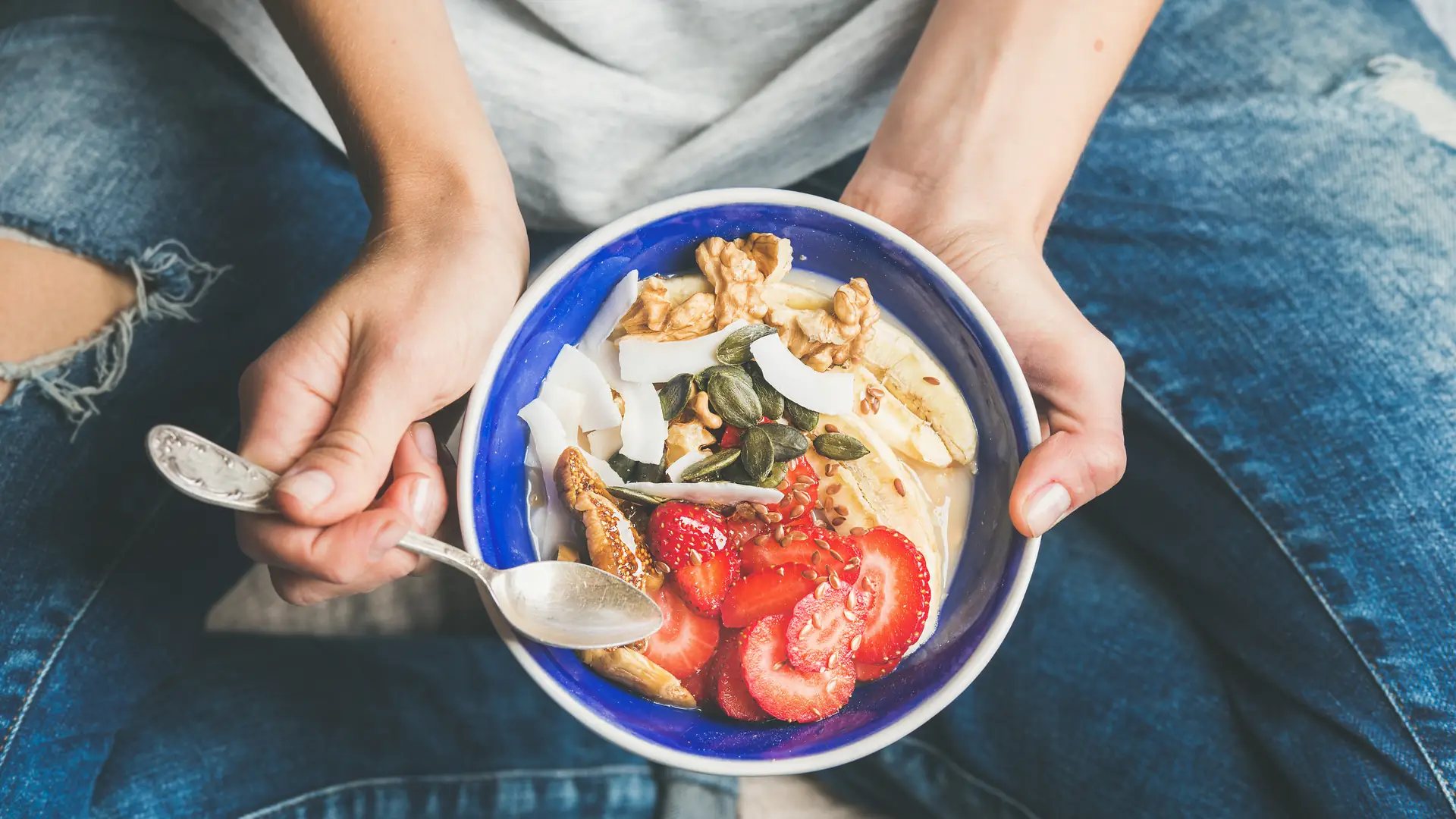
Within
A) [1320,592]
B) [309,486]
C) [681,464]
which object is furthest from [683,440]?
[1320,592]

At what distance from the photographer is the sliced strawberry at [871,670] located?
93 centimetres

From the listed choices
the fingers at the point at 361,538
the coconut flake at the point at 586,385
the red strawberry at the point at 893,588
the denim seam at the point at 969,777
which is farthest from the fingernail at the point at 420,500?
the denim seam at the point at 969,777

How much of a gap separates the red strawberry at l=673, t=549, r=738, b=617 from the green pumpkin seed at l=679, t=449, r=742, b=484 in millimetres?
80

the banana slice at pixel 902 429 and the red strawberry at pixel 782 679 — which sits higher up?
the banana slice at pixel 902 429

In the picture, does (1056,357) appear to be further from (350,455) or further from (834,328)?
(350,455)

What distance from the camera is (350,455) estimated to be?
809 mm

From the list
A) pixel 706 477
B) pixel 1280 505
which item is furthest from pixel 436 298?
A: pixel 1280 505

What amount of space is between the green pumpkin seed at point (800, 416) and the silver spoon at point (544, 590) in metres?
0.23

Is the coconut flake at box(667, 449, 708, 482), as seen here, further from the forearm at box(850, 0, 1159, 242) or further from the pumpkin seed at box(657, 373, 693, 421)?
the forearm at box(850, 0, 1159, 242)

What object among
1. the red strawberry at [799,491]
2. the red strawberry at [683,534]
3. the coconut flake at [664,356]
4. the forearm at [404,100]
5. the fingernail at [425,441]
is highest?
the forearm at [404,100]

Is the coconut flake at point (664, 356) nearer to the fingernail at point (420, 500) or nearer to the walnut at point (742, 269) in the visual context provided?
the walnut at point (742, 269)

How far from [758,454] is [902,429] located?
6.1 inches

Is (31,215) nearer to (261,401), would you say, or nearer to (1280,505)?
(261,401)

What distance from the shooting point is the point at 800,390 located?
0.95 meters
